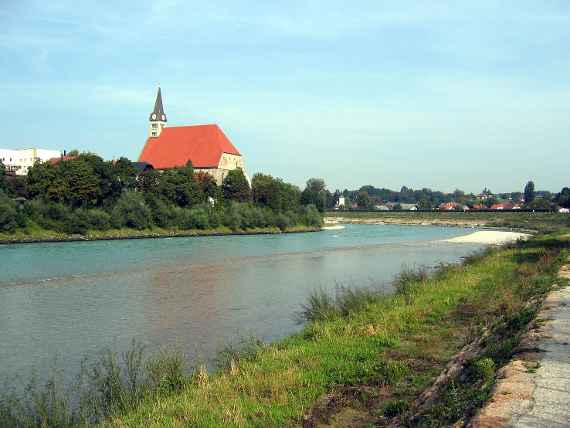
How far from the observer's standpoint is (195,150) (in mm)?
98312

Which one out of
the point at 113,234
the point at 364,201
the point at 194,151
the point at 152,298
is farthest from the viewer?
the point at 364,201

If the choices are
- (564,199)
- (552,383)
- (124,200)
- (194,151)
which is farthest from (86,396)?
(564,199)

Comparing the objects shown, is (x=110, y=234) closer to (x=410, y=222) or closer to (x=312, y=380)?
(x=312, y=380)

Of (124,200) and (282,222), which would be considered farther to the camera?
(282,222)

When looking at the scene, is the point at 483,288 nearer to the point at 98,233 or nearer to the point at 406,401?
the point at 406,401

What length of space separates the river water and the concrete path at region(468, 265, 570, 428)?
6.21 m

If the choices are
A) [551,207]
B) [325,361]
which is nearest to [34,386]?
[325,361]

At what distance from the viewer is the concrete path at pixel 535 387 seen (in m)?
4.77

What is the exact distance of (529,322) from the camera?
29.4ft

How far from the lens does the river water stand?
12375mm

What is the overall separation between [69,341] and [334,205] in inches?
6673

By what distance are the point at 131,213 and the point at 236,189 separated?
23790 millimetres

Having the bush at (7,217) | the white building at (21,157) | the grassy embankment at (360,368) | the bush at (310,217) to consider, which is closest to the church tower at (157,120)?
the white building at (21,157)

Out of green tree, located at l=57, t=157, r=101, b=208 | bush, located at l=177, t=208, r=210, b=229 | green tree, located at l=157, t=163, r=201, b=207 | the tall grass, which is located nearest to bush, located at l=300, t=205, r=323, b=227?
green tree, located at l=157, t=163, r=201, b=207
